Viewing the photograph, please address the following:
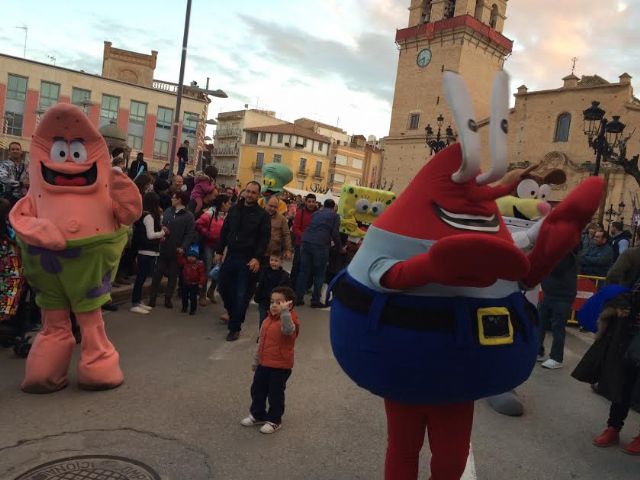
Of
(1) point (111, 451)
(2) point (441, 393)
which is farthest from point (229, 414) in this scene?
(2) point (441, 393)

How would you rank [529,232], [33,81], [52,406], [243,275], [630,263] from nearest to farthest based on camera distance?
[529,232], [52,406], [630,263], [243,275], [33,81]

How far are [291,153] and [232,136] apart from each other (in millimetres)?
11158

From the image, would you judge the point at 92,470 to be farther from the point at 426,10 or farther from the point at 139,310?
the point at 426,10

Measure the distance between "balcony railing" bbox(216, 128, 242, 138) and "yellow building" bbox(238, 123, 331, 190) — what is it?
8.81 ft

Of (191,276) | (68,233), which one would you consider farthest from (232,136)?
(68,233)

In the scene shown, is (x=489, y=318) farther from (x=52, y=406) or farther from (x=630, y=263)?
(x=52, y=406)

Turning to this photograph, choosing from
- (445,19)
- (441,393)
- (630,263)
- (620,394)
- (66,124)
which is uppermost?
(445,19)

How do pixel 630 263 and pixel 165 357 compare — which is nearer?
pixel 630 263

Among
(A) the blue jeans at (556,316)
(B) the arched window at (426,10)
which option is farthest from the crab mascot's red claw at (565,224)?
(B) the arched window at (426,10)

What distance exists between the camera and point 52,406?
407cm

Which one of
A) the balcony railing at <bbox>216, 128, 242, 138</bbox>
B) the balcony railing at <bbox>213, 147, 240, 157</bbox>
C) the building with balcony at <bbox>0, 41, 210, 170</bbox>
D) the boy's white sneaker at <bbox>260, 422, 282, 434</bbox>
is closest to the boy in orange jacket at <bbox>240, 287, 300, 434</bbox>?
the boy's white sneaker at <bbox>260, 422, 282, 434</bbox>

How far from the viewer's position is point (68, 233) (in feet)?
13.6

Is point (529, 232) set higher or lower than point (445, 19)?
lower

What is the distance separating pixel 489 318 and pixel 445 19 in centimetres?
4613
